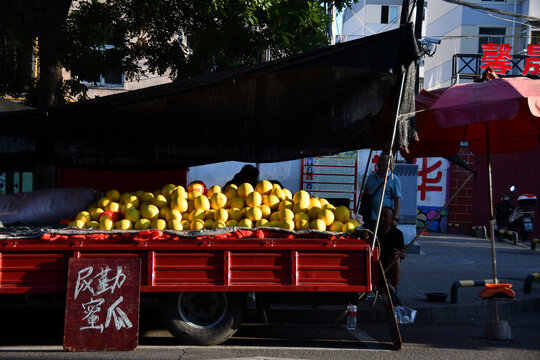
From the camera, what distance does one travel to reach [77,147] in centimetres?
692

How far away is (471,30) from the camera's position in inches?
1357

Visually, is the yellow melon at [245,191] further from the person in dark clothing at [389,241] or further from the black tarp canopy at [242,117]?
the person in dark clothing at [389,241]

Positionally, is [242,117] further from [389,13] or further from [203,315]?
[389,13]

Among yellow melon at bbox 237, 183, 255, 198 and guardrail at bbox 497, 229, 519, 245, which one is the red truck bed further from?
guardrail at bbox 497, 229, 519, 245

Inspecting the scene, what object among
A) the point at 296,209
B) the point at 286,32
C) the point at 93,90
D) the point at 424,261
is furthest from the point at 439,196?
the point at 296,209

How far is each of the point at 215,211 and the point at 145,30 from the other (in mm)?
7492

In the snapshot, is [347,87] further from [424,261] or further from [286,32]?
[424,261]

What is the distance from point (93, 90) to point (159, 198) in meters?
15.8

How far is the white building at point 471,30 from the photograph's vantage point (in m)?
31.5

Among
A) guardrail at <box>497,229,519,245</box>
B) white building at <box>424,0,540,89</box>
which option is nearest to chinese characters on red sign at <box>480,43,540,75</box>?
guardrail at <box>497,229,519,245</box>

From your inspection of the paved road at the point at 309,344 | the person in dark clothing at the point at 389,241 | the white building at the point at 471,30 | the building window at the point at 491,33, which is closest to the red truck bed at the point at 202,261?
the paved road at the point at 309,344

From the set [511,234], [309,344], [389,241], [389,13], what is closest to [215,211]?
[309,344]

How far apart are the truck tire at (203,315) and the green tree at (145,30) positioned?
16.9ft

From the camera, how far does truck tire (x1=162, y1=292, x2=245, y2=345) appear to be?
19.9ft
